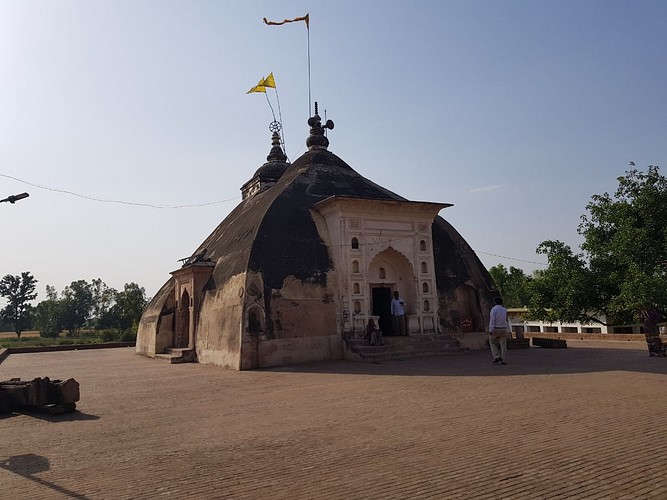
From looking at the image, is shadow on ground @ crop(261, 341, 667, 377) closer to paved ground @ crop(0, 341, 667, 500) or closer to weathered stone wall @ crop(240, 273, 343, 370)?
paved ground @ crop(0, 341, 667, 500)

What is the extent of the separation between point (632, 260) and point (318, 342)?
1393 centimetres

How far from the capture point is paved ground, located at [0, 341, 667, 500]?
4.68 metres

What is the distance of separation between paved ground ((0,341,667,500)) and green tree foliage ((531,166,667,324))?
11224 mm

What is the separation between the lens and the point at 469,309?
21547 millimetres

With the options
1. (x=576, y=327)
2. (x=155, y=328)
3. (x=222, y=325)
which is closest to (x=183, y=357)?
(x=222, y=325)

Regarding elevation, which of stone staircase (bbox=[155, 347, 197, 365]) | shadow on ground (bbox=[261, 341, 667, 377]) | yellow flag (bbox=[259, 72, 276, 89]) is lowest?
shadow on ground (bbox=[261, 341, 667, 377])

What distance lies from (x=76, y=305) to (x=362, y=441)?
273 ft

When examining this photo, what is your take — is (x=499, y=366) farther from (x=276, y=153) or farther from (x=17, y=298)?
(x=17, y=298)

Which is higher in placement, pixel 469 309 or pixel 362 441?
pixel 469 309

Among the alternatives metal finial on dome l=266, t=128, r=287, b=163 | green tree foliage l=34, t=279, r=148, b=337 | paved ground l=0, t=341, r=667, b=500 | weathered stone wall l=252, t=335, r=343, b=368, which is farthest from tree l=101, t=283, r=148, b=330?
paved ground l=0, t=341, r=667, b=500

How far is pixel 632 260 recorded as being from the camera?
21672 millimetres

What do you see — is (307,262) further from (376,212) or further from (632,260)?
(632,260)

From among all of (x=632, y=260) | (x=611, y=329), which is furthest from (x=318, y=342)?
(x=611, y=329)

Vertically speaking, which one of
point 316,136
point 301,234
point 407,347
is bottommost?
point 407,347
